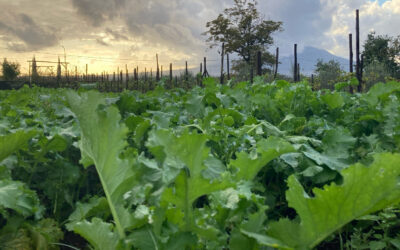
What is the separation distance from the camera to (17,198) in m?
1.64

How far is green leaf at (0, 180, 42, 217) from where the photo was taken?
1.50 metres

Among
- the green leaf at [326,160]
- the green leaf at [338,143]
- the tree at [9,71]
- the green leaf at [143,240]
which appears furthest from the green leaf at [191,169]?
the tree at [9,71]

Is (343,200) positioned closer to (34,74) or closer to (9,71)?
(34,74)

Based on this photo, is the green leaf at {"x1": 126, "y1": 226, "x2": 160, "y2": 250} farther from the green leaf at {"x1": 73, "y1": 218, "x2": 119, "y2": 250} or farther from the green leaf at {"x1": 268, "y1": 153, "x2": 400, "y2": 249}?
the green leaf at {"x1": 268, "y1": 153, "x2": 400, "y2": 249}

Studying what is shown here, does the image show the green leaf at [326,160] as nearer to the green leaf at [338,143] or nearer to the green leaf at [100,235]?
the green leaf at [338,143]

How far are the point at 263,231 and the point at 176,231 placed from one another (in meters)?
0.28

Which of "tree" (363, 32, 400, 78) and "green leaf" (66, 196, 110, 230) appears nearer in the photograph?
"green leaf" (66, 196, 110, 230)

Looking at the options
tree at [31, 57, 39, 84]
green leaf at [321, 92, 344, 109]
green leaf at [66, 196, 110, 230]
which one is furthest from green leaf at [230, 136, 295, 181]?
tree at [31, 57, 39, 84]

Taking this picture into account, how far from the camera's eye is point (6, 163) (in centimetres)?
197

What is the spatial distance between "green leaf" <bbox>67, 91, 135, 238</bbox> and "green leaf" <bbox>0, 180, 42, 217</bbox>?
61 centimetres

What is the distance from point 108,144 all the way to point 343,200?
0.69 m

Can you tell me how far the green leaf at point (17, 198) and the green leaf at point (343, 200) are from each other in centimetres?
106

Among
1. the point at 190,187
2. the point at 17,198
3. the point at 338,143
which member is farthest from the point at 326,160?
the point at 17,198

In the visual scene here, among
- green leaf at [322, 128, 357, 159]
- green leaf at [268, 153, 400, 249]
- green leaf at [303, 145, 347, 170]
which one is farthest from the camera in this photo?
green leaf at [322, 128, 357, 159]
